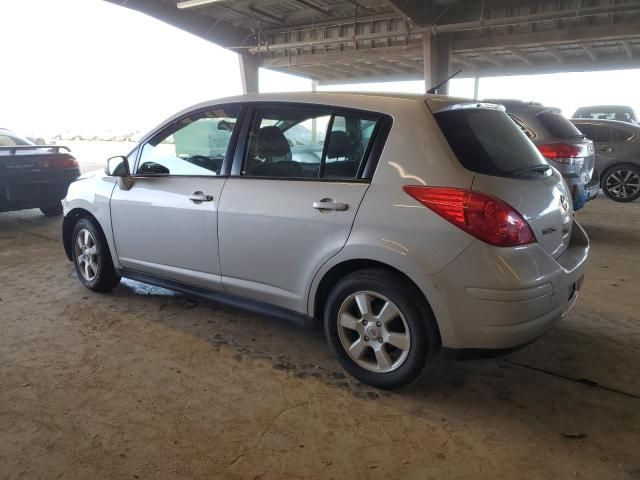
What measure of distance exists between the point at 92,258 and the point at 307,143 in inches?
90.2

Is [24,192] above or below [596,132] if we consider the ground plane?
below

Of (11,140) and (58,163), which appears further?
(11,140)

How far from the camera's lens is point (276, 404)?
259 centimetres

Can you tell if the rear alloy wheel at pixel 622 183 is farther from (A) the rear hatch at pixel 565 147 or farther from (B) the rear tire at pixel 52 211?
(B) the rear tire at pixel 52 211

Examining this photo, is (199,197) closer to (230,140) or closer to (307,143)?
(230,140)

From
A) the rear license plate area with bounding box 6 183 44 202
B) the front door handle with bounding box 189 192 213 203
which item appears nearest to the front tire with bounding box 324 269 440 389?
the front door handle with bounding box 189 192 213 203

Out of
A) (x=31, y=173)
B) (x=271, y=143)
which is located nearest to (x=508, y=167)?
(x=271, y=143)

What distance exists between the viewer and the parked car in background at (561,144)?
18.7 ft

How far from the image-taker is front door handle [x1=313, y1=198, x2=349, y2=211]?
264cm

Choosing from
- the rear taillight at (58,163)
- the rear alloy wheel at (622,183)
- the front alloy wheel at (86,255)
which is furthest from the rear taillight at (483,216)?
the rear alloy wheel at (622,183)

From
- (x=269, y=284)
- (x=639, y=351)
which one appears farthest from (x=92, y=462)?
(x=639, y=351)

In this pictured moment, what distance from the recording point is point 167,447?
2.25m

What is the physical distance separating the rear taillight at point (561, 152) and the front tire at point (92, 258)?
4.74 m

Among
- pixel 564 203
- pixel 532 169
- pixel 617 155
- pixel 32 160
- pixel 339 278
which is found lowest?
pixel 617 155
